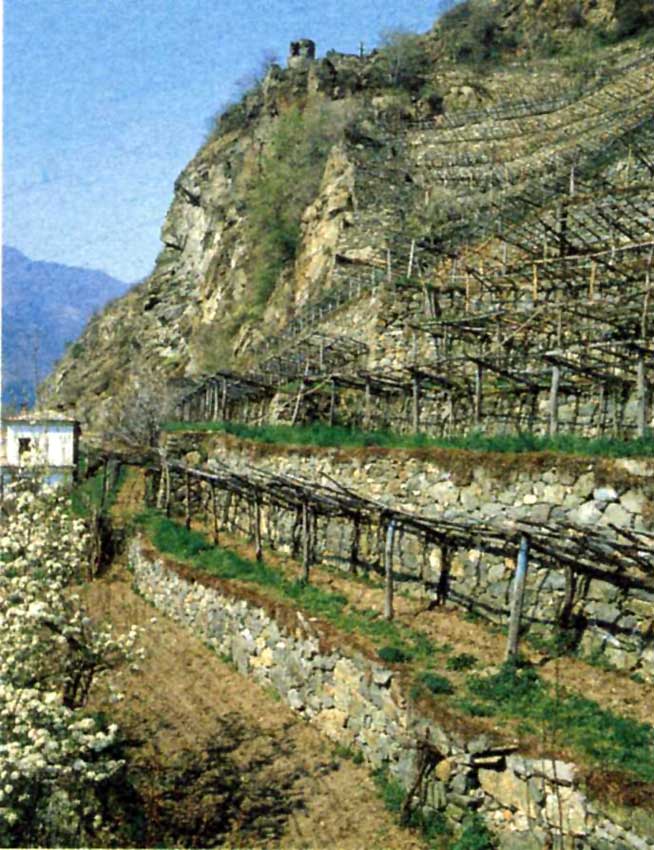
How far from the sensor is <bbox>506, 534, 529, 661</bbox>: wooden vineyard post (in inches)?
439

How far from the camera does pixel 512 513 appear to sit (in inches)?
546

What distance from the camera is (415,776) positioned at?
389 inches

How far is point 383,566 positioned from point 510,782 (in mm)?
7988

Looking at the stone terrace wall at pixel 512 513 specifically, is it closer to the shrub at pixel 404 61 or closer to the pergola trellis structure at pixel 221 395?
the pergola trellis structure at pixel 221 395

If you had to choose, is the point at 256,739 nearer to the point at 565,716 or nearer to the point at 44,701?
the point at 44,701

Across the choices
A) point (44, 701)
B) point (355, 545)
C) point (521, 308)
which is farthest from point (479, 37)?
point (44, 701)

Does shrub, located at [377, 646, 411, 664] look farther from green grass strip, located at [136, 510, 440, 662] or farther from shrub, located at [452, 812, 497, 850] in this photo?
shrub, located at [452, 812, 497, 850]

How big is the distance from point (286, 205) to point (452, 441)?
36460 mm

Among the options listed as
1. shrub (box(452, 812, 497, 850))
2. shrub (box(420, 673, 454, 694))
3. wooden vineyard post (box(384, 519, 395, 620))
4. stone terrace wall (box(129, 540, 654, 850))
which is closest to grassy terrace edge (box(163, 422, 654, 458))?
wooden vineyard post (box(384, 519, 395, 620))

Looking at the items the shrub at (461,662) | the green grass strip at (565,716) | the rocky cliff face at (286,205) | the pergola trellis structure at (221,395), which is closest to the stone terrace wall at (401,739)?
the green grass strip at (565,716)

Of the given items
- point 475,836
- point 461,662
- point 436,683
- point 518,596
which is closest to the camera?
point 475,836

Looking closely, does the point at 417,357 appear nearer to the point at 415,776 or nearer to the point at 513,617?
the point at 513,617

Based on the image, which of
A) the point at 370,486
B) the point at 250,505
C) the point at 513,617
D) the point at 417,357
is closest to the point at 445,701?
the point at 513,617

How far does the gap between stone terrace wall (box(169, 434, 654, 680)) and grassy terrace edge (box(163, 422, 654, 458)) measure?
35 cm
